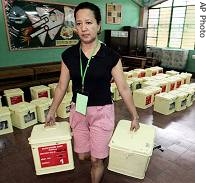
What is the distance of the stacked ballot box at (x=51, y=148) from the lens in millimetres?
1789

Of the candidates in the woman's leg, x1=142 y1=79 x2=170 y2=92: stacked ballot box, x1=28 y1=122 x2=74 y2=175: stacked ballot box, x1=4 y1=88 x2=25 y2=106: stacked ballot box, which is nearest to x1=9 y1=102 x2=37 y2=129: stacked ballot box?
x1=4 y1=88 x2=25 y2=106: stacked ballot box

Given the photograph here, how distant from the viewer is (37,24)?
15.8 ft

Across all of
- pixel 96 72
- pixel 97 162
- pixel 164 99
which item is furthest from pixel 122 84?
pixel 164 99

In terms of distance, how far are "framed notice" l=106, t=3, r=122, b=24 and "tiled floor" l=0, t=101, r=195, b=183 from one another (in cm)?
420

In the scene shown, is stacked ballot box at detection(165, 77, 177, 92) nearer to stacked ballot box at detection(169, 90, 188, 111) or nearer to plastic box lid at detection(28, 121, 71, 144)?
stacked ballot box at detection(169, 90, 188, 111)

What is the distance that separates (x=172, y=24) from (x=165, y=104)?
4.46 metres

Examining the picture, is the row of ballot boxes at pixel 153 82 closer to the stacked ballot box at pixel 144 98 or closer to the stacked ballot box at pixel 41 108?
the stacked ballot box at pixel 144 98

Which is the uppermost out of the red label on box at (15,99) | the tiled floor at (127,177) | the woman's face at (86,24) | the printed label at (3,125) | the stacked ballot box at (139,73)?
the woman's face at (86,24)

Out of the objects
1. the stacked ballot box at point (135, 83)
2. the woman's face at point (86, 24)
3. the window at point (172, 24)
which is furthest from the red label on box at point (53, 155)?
the window at point (172, 24)

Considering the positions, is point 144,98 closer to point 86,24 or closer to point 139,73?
point 139,73

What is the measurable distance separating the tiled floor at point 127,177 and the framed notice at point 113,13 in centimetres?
420

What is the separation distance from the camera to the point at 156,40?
24.7 feet

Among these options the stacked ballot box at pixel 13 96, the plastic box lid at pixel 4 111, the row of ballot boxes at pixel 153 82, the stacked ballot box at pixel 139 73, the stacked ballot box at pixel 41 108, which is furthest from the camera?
the stacked ballot box at pixel 139 73

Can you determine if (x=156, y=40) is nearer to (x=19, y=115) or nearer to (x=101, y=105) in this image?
(x=19, y=115)
